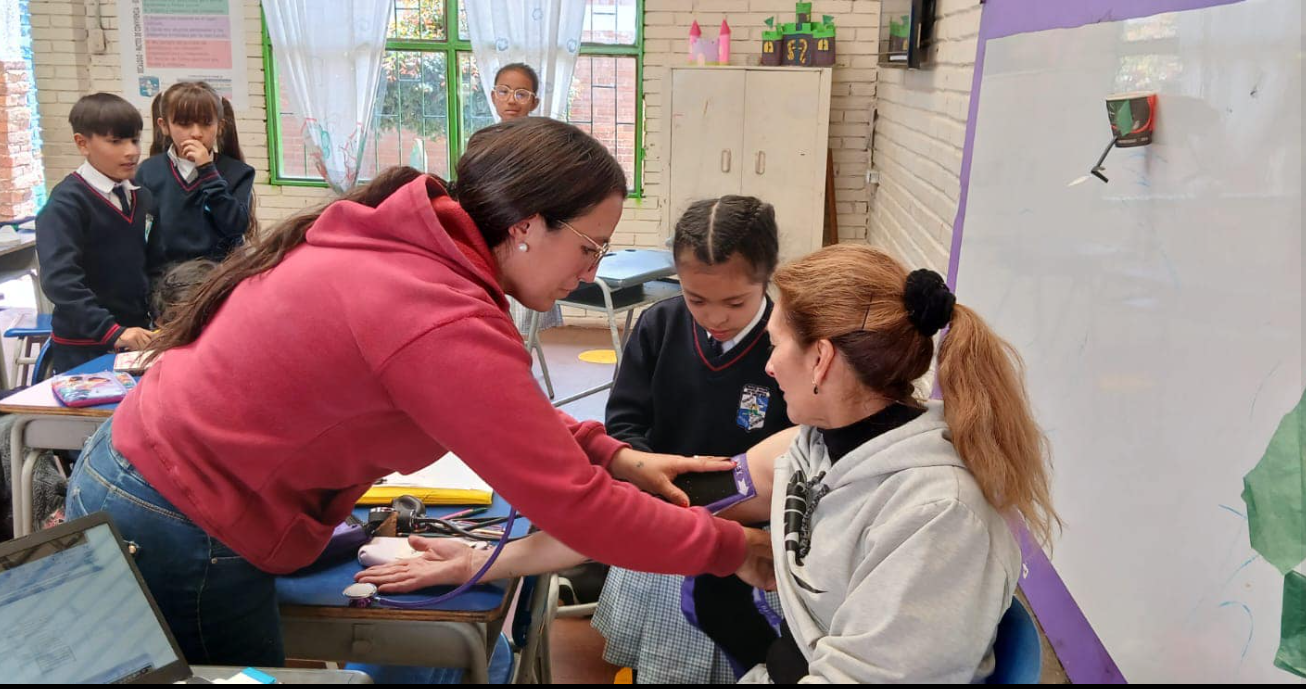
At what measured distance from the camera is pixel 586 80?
19.5 ft

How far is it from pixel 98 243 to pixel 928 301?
294 centimetres

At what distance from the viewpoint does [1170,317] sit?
51.7 inches

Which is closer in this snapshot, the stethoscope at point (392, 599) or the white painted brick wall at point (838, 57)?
the stethoscope at point (392, 599)

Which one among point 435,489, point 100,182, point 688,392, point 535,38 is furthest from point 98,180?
point 535,38

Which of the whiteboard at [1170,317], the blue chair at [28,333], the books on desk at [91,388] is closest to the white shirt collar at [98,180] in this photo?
the blue chair at [28,333]

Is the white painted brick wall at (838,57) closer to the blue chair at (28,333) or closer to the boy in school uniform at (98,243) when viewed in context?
the boy in school uniform at (98,243)

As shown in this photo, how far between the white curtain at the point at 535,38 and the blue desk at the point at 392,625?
4363 millimetres

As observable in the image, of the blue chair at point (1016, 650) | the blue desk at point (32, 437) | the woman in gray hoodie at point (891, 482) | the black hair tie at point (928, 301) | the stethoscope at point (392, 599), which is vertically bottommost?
the blue desk at point (32, 437)

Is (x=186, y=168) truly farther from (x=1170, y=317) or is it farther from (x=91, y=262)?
(x=1170, y=317)

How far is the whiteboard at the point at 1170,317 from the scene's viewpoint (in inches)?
41.9

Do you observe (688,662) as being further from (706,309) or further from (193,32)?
(193,32)

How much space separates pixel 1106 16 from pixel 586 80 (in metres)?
4.56

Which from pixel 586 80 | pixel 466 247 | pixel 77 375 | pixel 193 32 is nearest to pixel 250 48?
pixel 193 32

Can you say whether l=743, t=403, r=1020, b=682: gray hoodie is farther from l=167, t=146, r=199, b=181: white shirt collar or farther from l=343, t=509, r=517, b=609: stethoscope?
l=167, t=146, r=199, b=181: white shirt collar
